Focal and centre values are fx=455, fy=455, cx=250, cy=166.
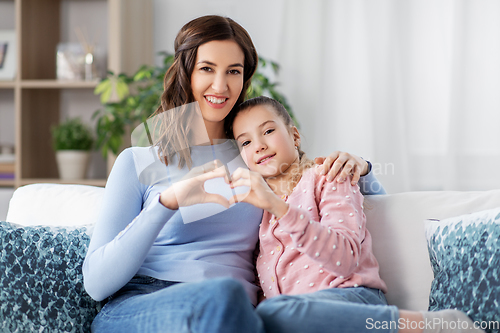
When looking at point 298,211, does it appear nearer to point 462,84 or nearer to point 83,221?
point 83,221

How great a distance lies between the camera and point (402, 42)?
250 centimetres

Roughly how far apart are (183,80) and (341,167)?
0.49 m

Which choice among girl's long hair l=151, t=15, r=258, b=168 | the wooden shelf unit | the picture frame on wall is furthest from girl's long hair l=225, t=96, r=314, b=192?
the picture frame on wall

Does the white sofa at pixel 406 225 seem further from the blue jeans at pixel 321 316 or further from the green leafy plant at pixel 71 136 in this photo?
the green leafy plant at pixel 71 136

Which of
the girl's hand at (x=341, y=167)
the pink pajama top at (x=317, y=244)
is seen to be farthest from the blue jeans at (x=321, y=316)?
the girl's hand at (x=341, y=167)

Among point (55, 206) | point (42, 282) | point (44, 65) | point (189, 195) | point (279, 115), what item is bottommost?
point (42, 282)

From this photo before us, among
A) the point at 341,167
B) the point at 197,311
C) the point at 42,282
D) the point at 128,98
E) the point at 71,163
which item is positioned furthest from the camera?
the point at 71,163

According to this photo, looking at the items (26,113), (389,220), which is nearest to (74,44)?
(26,113)

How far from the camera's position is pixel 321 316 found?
858mm

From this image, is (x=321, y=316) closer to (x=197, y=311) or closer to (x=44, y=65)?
(x=197, y=311)

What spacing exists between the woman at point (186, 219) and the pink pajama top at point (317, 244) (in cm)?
6

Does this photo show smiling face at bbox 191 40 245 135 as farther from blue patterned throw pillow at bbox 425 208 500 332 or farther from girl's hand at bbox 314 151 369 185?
blue patterned throw pillow at bbox 425 208 500 332

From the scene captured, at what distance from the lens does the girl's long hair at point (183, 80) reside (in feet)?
4.09

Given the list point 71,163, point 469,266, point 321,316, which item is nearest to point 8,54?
point 71,163
